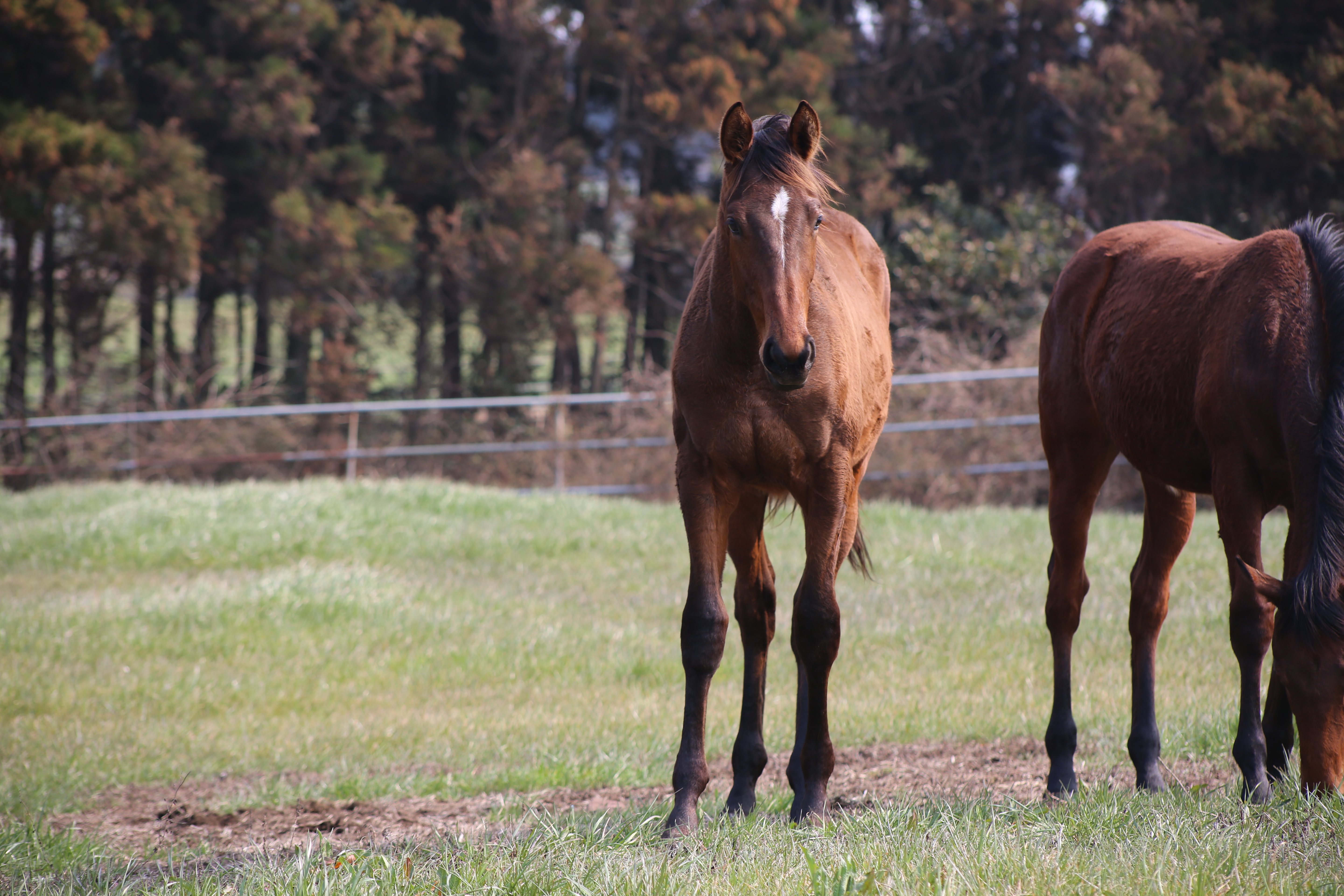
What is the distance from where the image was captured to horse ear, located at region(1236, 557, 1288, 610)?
3.02m

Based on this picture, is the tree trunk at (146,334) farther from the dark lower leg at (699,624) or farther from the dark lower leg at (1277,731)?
the dark lower leg at (1277,731)

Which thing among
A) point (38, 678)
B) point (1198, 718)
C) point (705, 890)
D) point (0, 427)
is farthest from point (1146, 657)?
point (0, 427)

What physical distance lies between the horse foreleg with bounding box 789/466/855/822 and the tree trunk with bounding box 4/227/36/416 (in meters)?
16.8

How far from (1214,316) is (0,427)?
1404 centimetres

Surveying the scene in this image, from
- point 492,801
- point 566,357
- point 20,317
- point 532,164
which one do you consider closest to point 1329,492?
point 492,801

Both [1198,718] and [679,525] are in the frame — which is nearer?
[1198,718]

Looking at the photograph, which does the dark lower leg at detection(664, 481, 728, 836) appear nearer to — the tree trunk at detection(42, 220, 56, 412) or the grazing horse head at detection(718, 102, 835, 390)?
the grazing horse head at detection(718, 102, 835, 390)

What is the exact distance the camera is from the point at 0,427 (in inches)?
528

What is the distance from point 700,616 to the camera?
3730 mm

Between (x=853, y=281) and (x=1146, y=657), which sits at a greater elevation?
(x=853, y=281)

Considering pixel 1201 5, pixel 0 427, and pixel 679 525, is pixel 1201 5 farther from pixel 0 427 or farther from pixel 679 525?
pixel 0 427

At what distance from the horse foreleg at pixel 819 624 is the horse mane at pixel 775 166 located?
0.98m

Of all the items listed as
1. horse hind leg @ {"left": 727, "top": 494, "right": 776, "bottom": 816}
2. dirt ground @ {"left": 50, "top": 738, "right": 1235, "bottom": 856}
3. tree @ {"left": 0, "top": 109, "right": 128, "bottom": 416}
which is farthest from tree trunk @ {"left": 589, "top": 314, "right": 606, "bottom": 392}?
horse hind leg @ {"left": 727, "top": 494, "right": 776, "bottom": 816}

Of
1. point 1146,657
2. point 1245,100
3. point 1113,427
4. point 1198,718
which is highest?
point 1245,100
